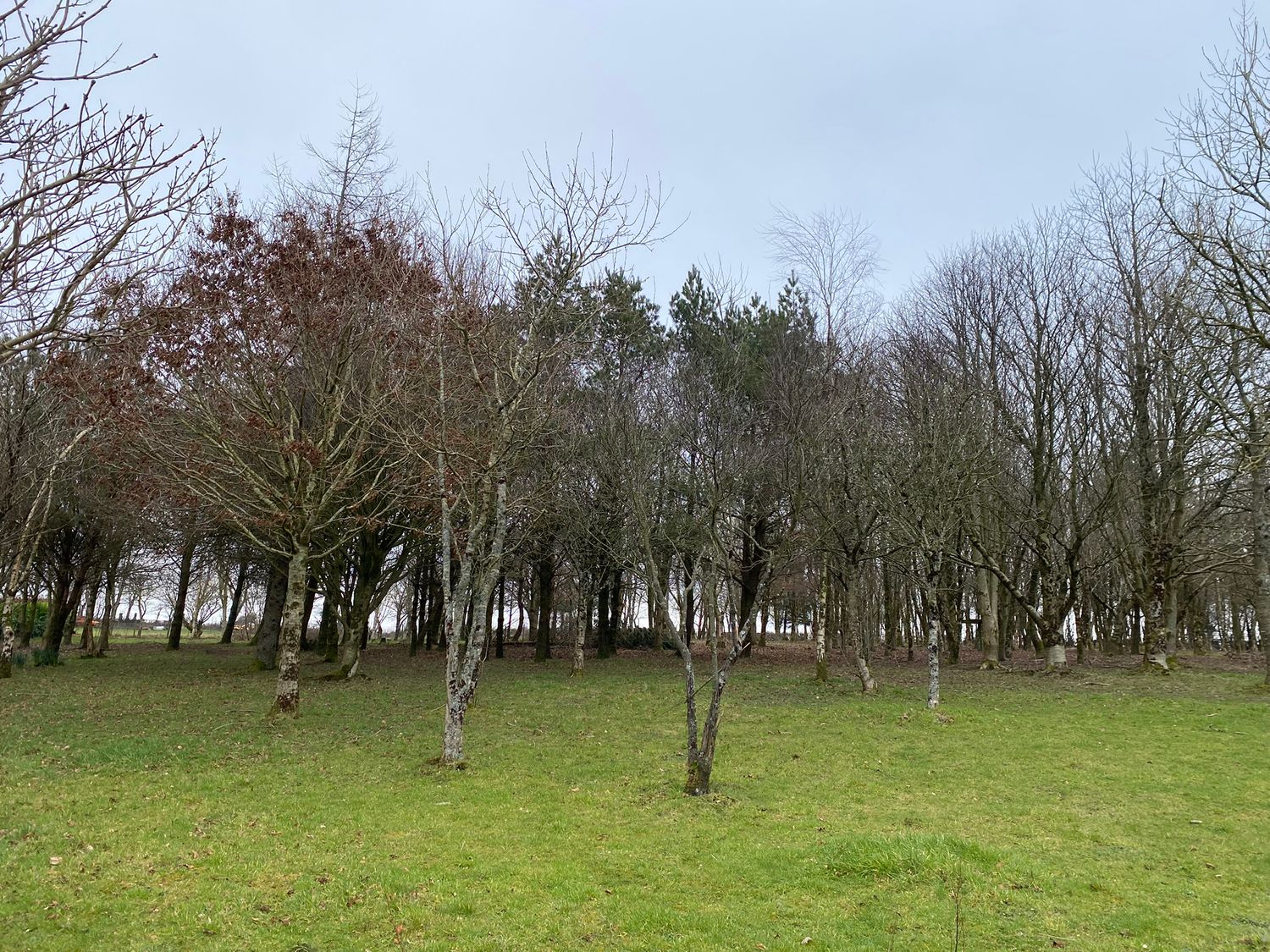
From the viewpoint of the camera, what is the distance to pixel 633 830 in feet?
25.7

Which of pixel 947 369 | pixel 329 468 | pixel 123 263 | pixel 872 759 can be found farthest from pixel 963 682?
pixel 123 263

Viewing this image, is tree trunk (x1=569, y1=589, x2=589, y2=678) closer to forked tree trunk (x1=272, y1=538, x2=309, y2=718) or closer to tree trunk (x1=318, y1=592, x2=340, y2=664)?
tree trunk (x1=318, y1=592, x2=340, y2=664)

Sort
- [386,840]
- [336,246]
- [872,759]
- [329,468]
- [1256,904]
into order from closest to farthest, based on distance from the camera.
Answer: [1256,904] < [386,840] < [872,759] < [336,246] < [329,468]

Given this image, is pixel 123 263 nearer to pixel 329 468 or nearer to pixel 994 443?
pixel 329 468

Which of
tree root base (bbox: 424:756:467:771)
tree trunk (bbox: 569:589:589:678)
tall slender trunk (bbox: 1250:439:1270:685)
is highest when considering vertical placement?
tall slender trunk (bbox: 1250:439:1270:685)

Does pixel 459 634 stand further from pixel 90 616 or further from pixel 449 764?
pixel 90 616

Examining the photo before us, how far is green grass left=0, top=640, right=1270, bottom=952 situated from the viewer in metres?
5.41

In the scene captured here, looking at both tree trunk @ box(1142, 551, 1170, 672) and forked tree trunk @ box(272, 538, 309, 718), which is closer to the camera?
forked tree trunk @ box(272, 538, 309, 718)

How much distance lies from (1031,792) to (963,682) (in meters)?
11.8

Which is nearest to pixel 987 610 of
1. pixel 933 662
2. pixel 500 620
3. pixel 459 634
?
pixel 933 662

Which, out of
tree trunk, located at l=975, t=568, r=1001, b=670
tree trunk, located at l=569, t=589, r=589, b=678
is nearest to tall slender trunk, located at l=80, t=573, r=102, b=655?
tree trunk, located at l=569, t=589, r=589, b=678

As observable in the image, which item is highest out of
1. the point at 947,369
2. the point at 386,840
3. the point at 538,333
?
the point at 947,369

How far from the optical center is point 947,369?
20.6 metres

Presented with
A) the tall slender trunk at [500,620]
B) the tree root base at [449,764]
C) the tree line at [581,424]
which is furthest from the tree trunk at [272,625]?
the tree root base at [449,764]
